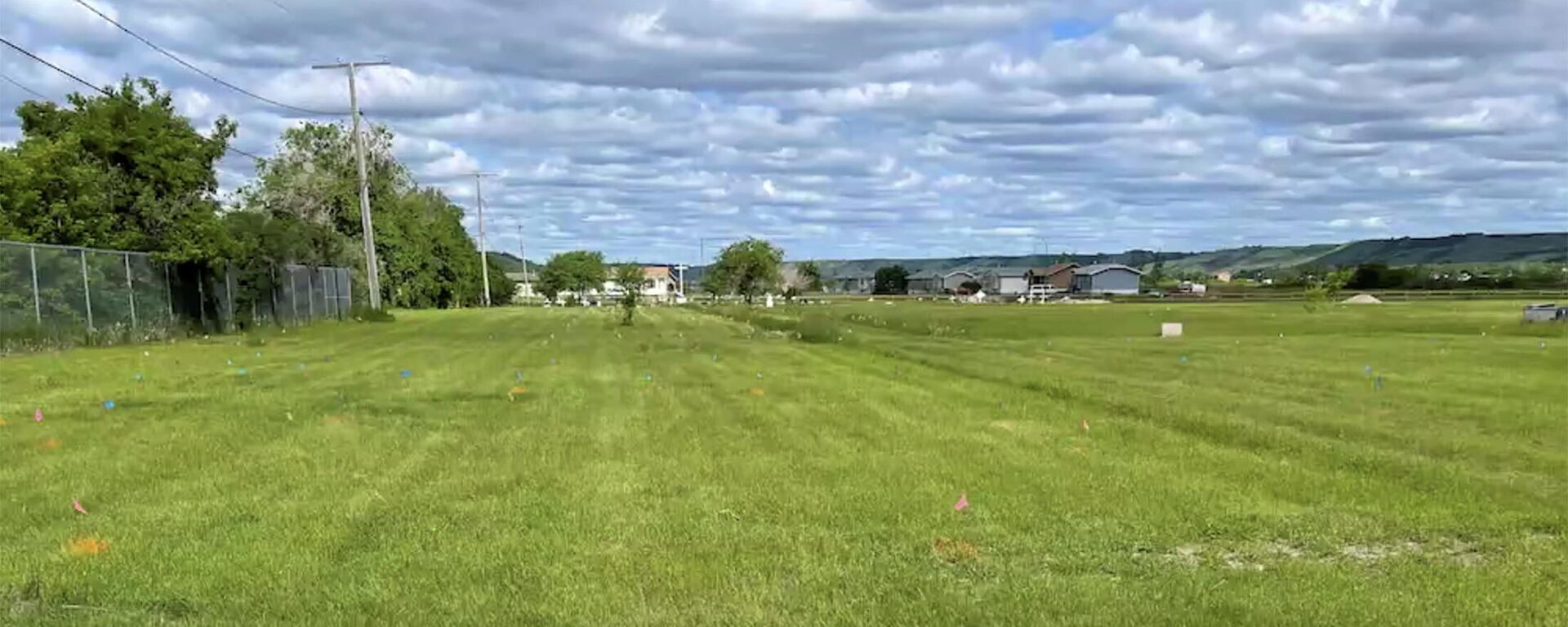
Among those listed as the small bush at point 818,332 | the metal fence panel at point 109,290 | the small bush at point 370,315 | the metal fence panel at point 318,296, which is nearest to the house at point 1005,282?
the small bush at point 370,315

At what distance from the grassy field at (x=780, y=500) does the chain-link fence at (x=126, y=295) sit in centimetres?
692

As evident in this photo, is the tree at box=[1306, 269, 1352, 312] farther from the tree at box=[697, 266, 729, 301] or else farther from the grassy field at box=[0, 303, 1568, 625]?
the grassy field at box=[0, 303, 1568, 625]

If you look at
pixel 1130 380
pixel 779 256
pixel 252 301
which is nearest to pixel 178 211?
pixel 252 301

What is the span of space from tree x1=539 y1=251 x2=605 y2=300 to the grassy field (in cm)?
12352

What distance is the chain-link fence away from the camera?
2034 centimetres

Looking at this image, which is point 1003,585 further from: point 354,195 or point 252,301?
point 354,195

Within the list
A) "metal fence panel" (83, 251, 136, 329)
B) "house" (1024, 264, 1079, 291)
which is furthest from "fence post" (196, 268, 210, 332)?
"house" (1024, 264, 1079, 291)

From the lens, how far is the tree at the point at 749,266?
260ft

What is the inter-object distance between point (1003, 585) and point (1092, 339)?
25.8 m

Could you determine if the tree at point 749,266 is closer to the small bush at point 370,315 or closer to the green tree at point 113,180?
the small bush at point 370,315

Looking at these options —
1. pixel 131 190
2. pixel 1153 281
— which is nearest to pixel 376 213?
pixel 131 190

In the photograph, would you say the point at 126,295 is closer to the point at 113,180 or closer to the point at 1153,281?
the point at 113,180

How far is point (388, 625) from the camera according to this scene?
465cm

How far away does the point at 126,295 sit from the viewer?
80.6 ft
